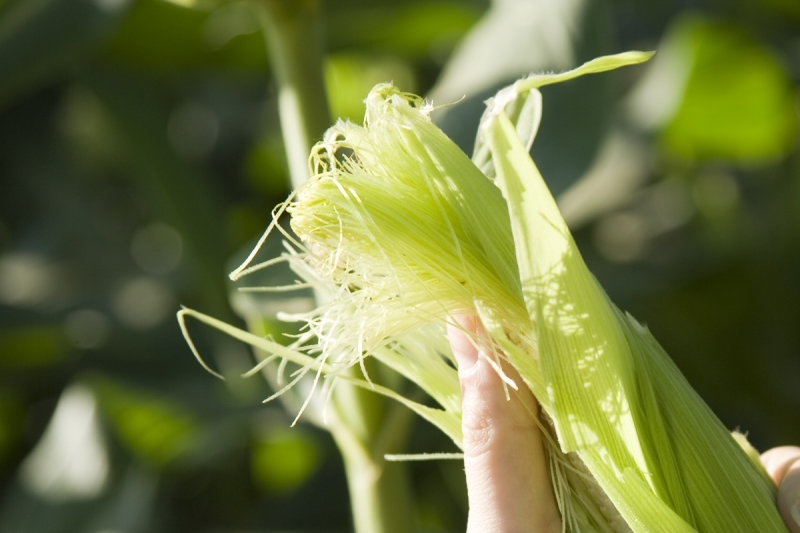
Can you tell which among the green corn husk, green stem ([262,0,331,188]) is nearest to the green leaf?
green stem ([262,0,331,188])

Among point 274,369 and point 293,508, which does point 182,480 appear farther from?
point 274,369

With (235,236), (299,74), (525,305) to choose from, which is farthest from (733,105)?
(525,305)

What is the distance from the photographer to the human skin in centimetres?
40

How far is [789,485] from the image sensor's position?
45 cm

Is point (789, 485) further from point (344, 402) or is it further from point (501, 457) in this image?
point (344, 402)

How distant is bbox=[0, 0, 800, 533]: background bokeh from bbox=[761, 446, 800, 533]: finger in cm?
40

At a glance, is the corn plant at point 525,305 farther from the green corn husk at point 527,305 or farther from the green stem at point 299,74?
the green stem at point 299,74

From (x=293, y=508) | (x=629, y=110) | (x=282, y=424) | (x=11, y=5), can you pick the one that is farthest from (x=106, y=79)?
(x=629, y=110)

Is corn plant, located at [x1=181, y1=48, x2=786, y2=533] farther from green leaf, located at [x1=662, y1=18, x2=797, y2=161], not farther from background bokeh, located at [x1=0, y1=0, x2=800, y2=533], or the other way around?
green leaf, located at [x1=662, y1=18, x2=797, y2=161]

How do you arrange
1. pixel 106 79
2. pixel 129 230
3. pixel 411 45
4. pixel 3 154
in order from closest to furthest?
pixel 106 79, pixel 411 45, pixel 3 154, pixel 129 230

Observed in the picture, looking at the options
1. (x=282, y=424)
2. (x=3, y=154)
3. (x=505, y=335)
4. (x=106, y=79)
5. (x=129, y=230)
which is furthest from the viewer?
(x=129, y=230)

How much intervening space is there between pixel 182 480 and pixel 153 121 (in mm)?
536

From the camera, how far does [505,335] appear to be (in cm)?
41

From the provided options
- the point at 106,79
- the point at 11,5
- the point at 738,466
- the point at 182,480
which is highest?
the point at 106,79
